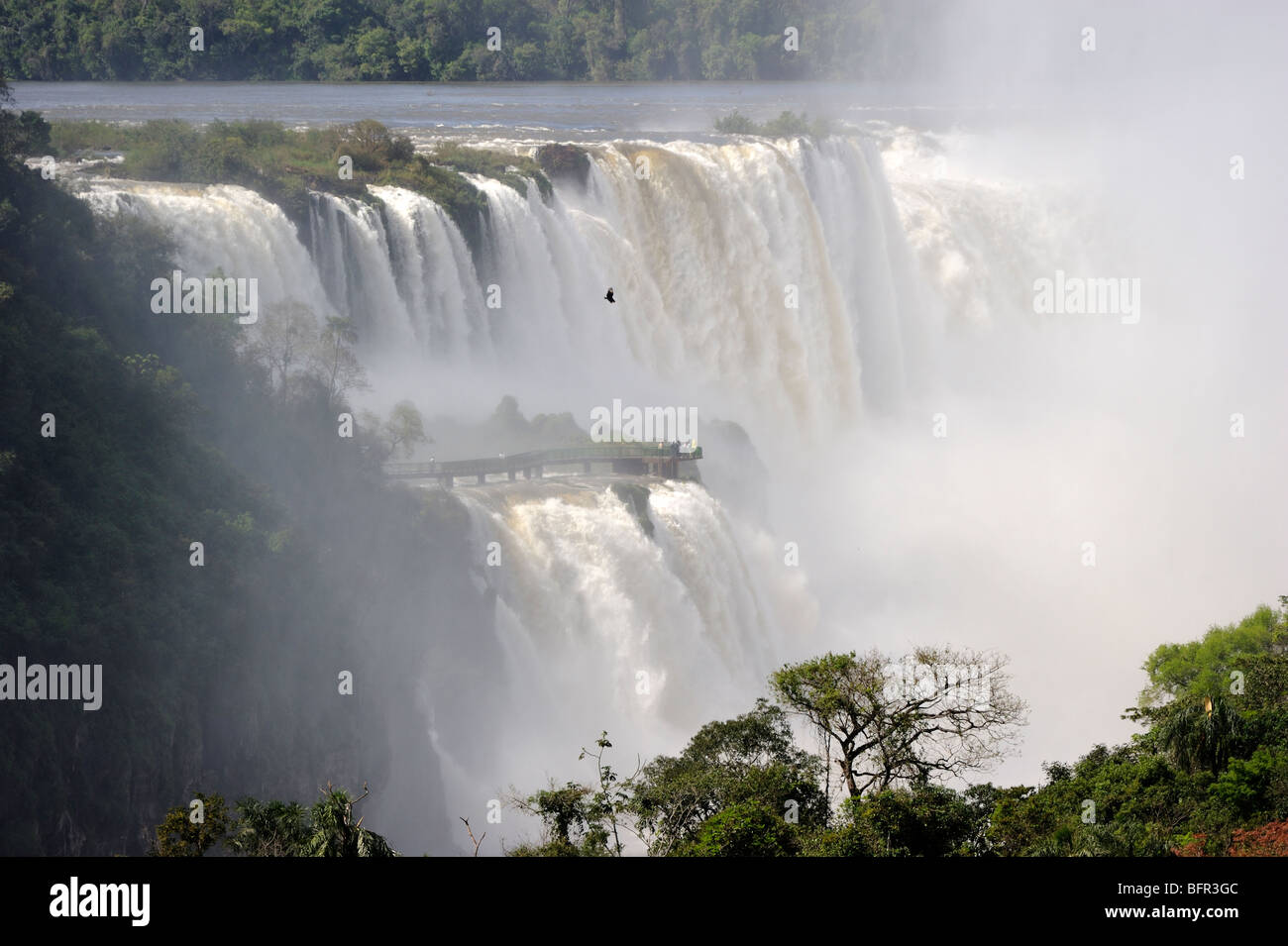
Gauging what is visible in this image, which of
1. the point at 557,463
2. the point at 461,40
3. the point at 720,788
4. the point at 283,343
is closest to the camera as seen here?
the point at 720,788

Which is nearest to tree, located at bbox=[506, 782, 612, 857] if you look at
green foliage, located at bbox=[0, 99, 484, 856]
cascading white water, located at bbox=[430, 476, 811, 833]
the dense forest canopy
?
green foliage, located at bbox=[0, 99, 484, 856]

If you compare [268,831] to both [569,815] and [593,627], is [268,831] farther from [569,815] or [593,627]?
[593,627]

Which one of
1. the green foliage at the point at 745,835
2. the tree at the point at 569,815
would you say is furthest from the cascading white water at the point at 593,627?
the green foliage at the point at 745,835

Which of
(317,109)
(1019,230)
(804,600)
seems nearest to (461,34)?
(317,109)

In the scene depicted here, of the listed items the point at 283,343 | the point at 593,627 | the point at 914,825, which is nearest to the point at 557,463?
the point at 593,627

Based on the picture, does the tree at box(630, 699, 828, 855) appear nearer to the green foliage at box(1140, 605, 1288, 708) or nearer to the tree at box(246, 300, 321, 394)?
the green foliage at box(1140, 605, 1288, 708)

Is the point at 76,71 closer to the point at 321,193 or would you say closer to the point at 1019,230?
the point at 321,193

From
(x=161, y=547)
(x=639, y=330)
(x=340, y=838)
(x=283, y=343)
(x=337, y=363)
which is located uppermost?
(x=639, y=330)
